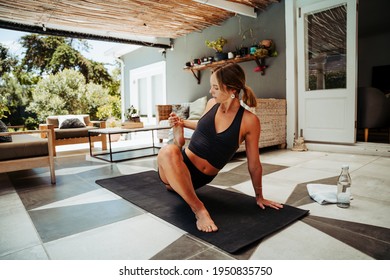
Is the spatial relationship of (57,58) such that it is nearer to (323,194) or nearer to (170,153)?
(170,153)

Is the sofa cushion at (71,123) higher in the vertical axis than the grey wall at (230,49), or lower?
lower

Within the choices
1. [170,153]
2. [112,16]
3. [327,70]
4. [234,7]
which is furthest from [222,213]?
[112,16]

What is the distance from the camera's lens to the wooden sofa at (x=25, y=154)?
239 cm

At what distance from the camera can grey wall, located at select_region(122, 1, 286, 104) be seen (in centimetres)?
439

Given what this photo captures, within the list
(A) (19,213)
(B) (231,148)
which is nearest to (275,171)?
(B) (231,148)

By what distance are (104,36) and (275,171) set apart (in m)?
4.92

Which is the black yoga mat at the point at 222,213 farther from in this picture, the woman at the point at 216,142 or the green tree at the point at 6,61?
the green tree at the point at 6,61

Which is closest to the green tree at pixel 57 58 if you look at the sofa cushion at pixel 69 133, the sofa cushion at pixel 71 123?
the sofa cushion at pixel 71 123

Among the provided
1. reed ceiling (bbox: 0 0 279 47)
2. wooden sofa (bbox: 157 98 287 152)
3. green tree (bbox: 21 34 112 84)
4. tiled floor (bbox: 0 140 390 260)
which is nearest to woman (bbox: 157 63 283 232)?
tiled floor (bbox: 0 140 390 260)

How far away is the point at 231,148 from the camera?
1.59 m

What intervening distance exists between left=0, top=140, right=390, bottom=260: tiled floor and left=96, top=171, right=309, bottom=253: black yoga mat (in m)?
0.05

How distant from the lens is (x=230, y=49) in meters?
5.19

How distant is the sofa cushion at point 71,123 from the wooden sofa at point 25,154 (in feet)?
7.97
